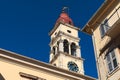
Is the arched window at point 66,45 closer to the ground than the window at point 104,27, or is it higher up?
higher up

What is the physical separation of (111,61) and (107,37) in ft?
5.91

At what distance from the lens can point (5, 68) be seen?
21953 mm

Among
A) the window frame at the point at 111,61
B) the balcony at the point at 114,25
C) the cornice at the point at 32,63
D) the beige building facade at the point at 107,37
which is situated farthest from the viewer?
the cornice at the point at 32,63

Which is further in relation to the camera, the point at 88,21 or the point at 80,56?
the point at 80,56

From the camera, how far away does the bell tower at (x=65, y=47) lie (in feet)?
153

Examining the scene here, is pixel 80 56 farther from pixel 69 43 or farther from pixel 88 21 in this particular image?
pixel 88 21

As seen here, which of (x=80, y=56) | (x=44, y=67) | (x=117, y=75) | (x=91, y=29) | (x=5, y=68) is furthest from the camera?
(x=80, y=56)

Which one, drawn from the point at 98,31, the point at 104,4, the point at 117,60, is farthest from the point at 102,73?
the point at 104,4

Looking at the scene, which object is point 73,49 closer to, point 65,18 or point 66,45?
point 66,45

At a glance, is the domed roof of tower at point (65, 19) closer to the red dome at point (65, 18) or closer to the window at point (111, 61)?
the red dome at point (65, 18)

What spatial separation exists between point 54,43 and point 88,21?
105 ft

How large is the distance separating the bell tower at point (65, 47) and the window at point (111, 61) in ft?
90.0

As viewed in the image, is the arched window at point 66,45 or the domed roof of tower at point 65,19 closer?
the arched window at point 66,45

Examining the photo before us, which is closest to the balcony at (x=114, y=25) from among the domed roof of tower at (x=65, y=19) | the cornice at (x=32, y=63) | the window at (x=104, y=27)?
the window at (x=104, y=27)
